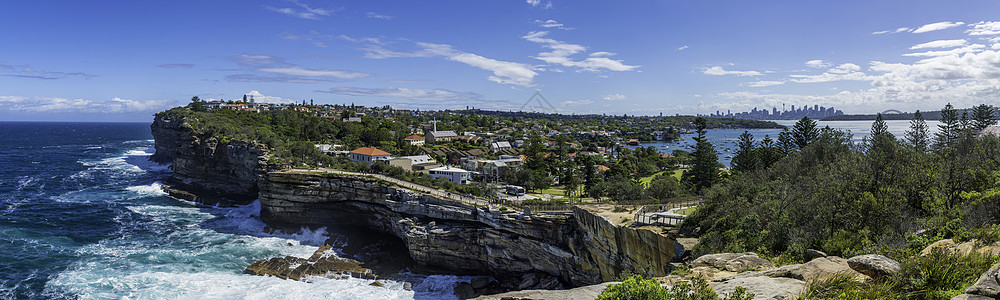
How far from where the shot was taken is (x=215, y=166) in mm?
45156

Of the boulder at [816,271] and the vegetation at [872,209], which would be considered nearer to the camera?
the boulder at [816,271]

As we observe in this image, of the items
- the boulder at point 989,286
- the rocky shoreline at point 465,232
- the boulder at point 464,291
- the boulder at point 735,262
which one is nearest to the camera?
the boulder at point 989,286

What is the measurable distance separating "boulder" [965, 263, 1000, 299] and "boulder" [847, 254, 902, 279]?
1903 mm

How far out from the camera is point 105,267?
939 inches

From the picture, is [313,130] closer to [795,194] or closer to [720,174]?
[720,174]

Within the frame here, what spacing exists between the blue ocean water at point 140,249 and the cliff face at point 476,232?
1.96m

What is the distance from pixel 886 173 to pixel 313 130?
62.5 m

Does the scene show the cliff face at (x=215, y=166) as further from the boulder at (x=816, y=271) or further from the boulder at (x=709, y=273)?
the boulder at (x=816, y=271)

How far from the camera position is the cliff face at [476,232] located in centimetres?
2084

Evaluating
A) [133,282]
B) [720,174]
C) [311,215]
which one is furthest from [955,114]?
[133,282]

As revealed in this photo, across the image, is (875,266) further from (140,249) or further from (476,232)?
(140,249)

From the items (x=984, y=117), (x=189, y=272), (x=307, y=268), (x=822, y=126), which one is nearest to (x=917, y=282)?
(x=307, y=268)

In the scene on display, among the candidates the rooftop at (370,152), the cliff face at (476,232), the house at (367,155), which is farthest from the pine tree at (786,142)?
the rooftop at (370,152)

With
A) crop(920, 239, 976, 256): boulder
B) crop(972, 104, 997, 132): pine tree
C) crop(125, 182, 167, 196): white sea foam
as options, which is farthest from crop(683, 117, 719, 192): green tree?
crop(125, 182, 167, 196): white sea foam
